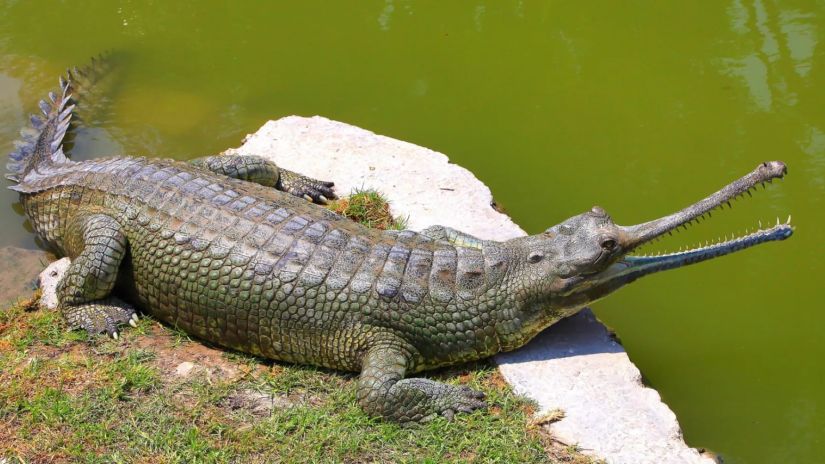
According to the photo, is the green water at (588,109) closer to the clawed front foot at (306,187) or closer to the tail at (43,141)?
the tail at (43,141)

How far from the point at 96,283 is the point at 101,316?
8.7 inches

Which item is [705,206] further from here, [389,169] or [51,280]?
[51,280]

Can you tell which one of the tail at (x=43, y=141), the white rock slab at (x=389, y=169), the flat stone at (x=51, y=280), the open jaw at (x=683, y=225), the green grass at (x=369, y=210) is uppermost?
the open jaw at (x=683, y=225)

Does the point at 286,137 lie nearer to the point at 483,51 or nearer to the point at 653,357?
the point at 483,51

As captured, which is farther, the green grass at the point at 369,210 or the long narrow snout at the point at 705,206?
the green grass at the point at 369,210

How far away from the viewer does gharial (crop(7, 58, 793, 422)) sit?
15.1 feet

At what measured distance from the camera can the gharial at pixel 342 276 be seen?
461 centimetres

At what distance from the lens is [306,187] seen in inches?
250

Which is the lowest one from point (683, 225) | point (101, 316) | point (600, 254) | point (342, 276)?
point (101, 316)

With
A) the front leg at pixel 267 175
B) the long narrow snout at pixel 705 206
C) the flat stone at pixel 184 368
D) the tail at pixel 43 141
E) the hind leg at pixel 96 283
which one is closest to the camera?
the long narrow snout at pixel 705 206

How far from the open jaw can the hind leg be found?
123 inches

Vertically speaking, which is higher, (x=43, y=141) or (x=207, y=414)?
(x=43, y=141)

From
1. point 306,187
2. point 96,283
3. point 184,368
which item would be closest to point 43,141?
point 96,283

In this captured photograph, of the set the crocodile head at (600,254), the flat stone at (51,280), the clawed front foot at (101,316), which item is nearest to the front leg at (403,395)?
the crocodile head at (600,254)
